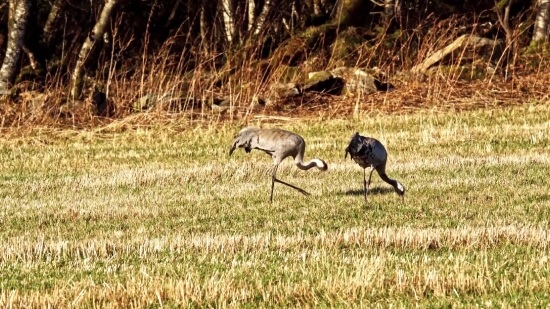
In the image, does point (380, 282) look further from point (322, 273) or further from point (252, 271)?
point (252, 271)

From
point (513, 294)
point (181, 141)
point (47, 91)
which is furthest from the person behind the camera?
point (47, 91)

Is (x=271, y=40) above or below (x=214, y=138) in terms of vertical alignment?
above

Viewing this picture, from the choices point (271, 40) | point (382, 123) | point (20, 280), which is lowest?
point (20, 280)

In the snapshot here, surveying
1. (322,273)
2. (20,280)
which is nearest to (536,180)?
(322,273)

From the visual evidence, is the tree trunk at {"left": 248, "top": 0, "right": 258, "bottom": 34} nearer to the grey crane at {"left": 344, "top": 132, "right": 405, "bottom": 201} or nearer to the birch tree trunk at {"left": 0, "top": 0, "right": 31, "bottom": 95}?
the birch tree trunk at {"left": 0, "top": 0, "right": 31, "bottom": 95}

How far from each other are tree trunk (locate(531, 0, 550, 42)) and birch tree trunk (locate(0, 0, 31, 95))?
11063mm

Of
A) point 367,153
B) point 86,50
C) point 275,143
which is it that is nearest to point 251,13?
point 86,50

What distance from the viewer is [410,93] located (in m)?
19.8

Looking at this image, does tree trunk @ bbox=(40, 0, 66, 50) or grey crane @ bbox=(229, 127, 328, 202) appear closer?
grey crane @ bbox=(229, 127, 328, 202)

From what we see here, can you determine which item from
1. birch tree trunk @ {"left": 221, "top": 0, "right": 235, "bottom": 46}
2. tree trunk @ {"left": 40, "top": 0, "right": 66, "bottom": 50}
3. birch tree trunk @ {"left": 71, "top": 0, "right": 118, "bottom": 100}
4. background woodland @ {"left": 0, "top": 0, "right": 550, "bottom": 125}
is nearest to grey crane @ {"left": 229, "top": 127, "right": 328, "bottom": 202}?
background woodland @ {"left": 0, "top": 0, "right": 550, "bottom": 125}

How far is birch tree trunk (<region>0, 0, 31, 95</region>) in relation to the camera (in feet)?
66.3

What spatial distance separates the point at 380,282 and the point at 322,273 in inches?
17.7

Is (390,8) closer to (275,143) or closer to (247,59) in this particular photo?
(247,59)

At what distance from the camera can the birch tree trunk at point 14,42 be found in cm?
2020
